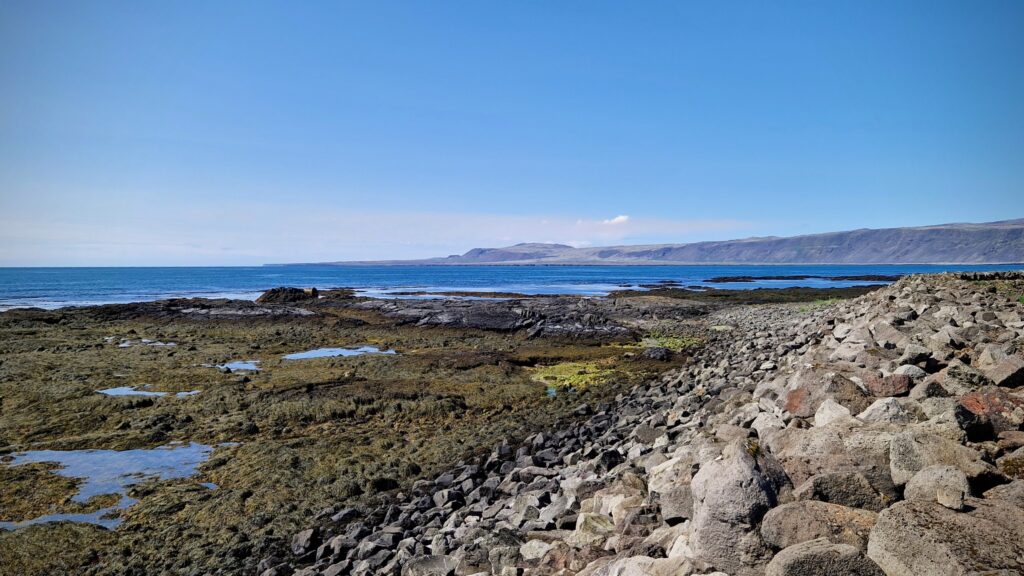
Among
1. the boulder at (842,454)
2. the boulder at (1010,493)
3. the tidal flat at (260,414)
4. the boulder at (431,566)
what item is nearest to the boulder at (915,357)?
the boulder at (842,454)

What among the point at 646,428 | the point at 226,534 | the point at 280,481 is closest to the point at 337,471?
the point at 280,481

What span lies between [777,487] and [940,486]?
114 cm

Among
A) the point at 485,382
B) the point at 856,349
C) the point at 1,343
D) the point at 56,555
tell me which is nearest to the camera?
the point at 56,555

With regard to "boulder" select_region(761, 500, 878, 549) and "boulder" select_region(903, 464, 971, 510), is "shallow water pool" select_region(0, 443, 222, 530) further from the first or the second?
"boulder" select_region(903, 464, 971, 510)

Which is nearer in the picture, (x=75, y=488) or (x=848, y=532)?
(x=848, y=532)

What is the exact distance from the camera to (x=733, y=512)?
166 inches

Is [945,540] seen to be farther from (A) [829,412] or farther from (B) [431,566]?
(B) [431,566]

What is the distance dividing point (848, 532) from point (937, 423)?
90.8 inches

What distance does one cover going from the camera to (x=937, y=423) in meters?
5.31

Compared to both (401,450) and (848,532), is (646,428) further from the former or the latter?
(848,532)

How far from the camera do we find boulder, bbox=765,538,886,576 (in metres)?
3.39

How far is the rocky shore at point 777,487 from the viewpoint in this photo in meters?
3.71

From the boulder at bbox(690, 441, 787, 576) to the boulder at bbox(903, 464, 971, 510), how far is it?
3.12 ft

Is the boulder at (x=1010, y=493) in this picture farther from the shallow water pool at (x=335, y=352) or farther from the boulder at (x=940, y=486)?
the shallow water pool at (x=335, y=352)
